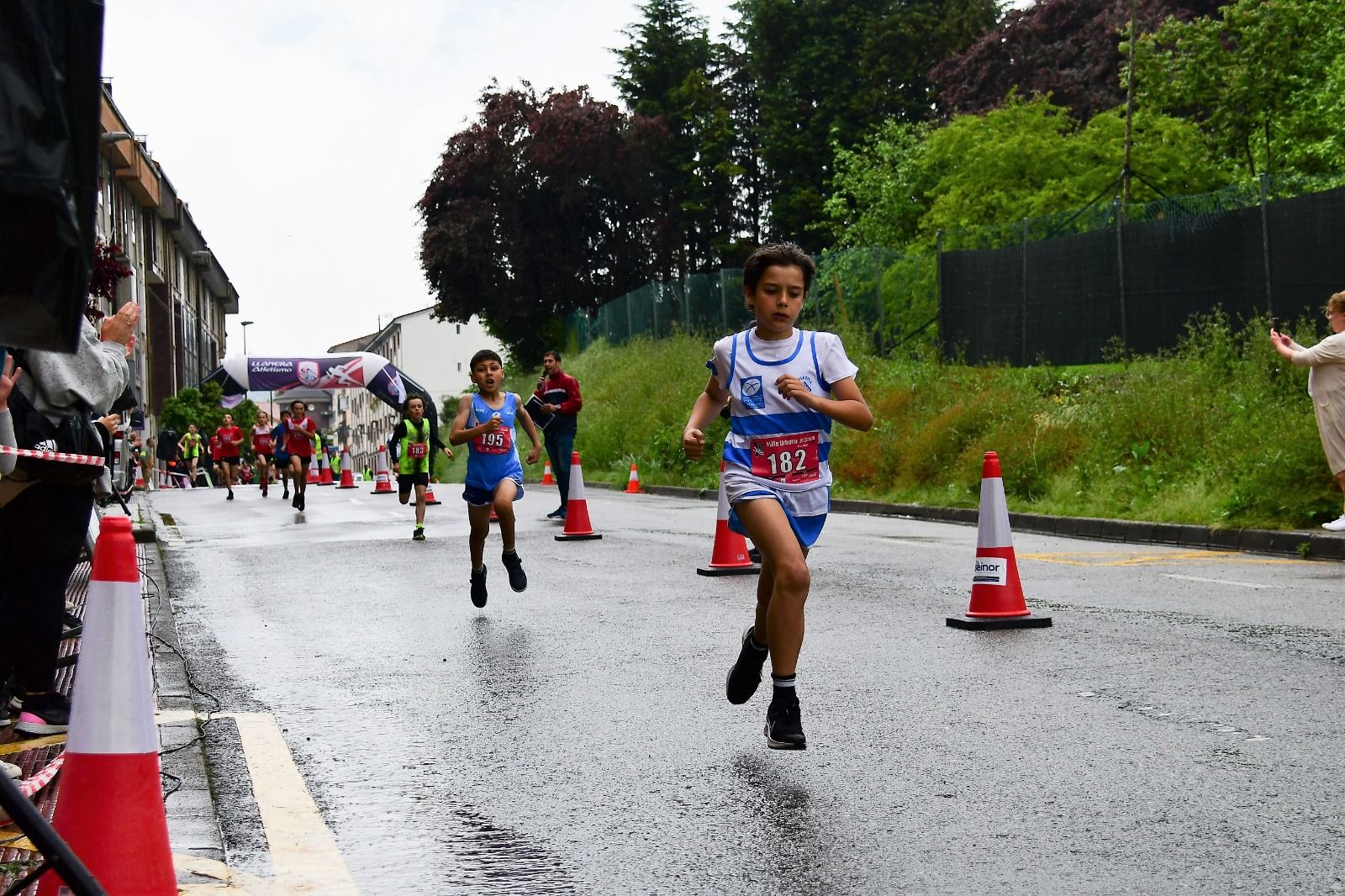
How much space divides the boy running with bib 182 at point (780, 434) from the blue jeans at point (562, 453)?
42.6 feet

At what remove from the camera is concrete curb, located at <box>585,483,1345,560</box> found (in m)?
13.7

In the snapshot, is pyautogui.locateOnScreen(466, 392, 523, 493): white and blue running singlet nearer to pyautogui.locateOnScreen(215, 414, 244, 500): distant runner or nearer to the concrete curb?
the concrete curb

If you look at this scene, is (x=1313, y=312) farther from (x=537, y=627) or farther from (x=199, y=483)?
(x=199, y=483)

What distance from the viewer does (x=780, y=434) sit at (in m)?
6.10

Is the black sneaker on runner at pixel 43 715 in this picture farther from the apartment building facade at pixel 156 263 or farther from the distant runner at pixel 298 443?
the apartment building facade at pixel 156 263

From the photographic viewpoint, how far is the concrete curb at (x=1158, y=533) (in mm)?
13703

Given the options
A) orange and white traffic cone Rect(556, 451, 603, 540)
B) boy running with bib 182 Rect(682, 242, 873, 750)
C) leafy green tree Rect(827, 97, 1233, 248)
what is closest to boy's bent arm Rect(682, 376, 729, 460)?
boy running with bib 182 Rect(682, 242, 873, 750)

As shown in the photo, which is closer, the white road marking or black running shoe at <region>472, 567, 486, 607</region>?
black running shoe at <region>472, 567, 486, 607</region>

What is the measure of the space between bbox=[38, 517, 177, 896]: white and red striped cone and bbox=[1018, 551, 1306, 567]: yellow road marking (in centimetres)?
999

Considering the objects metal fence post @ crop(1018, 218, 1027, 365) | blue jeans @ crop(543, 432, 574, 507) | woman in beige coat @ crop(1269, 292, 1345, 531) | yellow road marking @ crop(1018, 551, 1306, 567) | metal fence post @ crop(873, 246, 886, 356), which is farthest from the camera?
metal fence post @ crop(873, 246, 886, 356)

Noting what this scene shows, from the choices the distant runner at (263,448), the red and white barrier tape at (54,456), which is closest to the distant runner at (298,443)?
the distant runner at (263,448)

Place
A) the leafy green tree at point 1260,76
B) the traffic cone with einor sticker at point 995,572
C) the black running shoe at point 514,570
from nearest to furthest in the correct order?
the traffic cone with einor sticker at point 995,572 → the black running shoe at point 514,570 → the leafy green tree at point 1260,76

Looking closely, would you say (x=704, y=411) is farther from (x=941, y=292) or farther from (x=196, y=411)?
(x=196, y=411)

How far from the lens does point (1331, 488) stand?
14.8m
